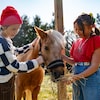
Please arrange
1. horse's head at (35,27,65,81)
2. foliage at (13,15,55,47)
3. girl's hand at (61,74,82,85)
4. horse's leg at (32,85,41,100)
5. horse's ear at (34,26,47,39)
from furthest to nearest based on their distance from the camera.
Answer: foliage at (13,15,55,47)
horse's leg at (32,85,41,100)
horse's ear at (34,26,47,39)
horse's head at (35,27,65,81)
girl's hand at (61,74,82,85)

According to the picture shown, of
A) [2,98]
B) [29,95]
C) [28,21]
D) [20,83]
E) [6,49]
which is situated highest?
[6,49]

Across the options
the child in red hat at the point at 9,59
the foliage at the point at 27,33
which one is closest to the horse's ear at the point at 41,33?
the child in red hat at the point at 9,59

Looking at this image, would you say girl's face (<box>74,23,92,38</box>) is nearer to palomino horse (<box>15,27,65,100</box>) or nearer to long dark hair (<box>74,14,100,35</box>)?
long dark hair (<box>74,14,100,35</box>)

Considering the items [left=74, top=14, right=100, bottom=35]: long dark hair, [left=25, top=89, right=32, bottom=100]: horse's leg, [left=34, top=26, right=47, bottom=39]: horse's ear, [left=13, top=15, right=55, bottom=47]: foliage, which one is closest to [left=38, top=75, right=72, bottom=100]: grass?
[left=25, top=89, right=32, bottom=100]: horse's leg

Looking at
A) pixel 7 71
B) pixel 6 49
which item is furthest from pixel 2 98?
pixel 6 49

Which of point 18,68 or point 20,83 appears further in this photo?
point 20,83

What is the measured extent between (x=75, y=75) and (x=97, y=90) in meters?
0.31

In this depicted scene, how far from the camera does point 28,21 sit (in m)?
36.2

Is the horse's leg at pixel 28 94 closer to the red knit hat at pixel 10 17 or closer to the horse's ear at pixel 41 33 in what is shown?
the horse's ear at pixel 41 33

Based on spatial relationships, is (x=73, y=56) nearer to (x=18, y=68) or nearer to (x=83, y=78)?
(x=83, y=78)

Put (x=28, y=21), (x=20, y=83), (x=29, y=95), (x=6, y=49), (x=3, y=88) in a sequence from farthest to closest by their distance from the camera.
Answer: (x=28, y=21) < (x=29, y=95) < (x=20, y=83) < (x=3, y=88) < (x=6, y=49)

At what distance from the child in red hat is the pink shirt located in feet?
1.54

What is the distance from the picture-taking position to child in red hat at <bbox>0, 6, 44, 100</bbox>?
3.42 meters

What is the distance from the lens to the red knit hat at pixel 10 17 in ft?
11.8
